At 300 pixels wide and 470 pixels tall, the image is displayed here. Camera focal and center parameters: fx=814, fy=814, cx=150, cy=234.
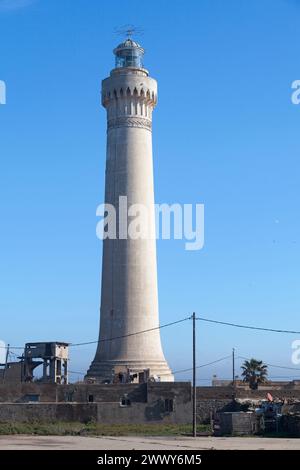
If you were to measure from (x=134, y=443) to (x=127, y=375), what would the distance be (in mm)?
17852

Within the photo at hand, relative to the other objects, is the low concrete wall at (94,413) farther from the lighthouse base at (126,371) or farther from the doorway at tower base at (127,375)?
the lighthouse base at (126,371)

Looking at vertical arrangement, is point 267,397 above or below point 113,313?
below

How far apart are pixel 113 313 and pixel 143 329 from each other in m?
2.08

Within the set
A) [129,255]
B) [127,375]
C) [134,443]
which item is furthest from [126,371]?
[134,443]

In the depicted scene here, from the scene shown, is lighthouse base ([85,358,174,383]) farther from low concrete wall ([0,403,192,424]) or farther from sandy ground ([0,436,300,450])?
sandy ground ([0,436,300,450])

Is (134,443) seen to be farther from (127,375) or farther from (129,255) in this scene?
(129,255)

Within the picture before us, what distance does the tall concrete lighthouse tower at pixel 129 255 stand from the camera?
4953 centimetres

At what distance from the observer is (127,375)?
48.4 metres

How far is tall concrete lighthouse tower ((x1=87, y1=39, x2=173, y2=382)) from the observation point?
49.5 m

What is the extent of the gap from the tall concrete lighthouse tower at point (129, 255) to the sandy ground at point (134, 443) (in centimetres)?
1596

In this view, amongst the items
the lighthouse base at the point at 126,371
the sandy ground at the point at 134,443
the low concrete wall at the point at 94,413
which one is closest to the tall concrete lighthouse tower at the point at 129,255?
the lighthouse base at the point at 126,371

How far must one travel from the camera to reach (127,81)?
51281 millimetres
